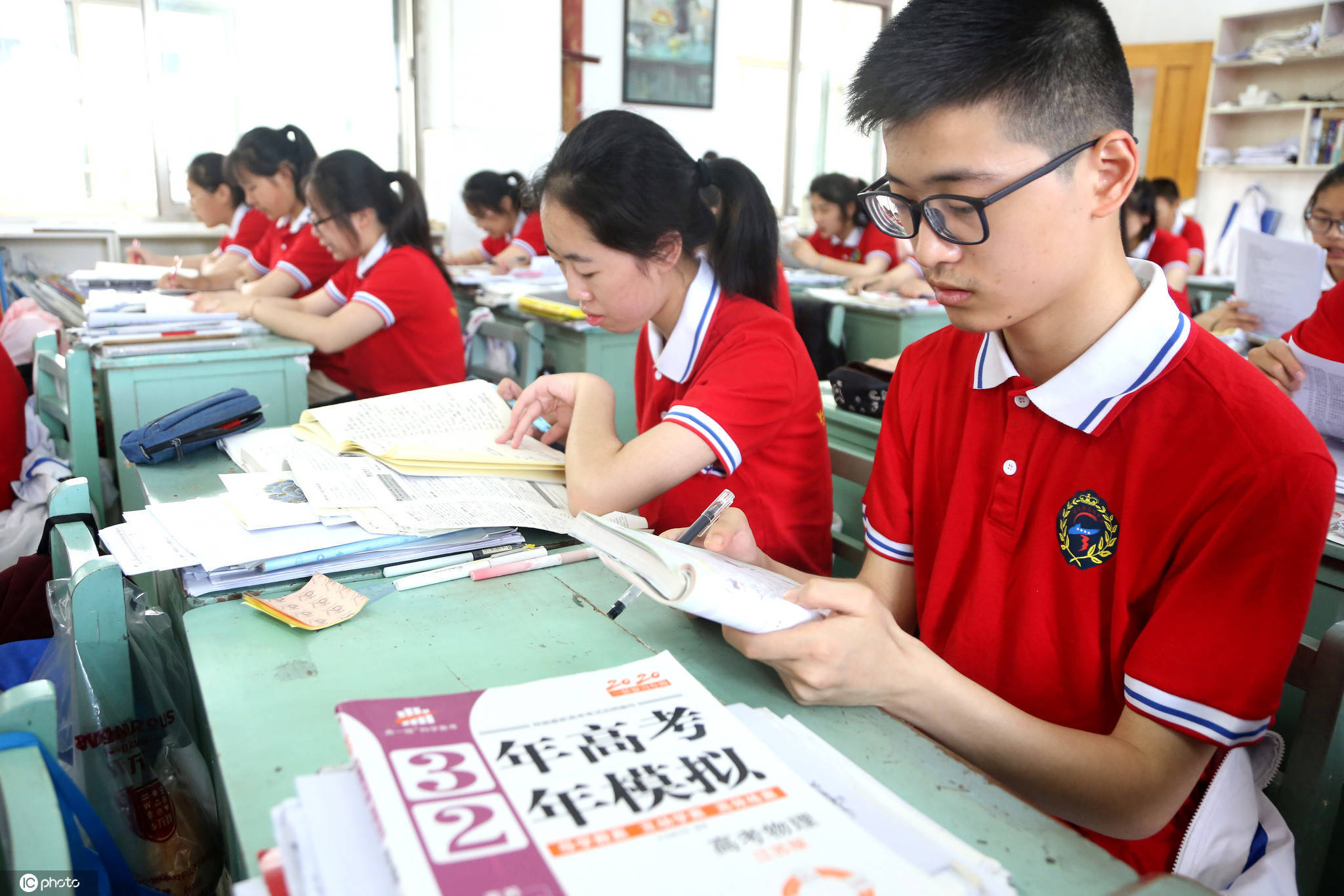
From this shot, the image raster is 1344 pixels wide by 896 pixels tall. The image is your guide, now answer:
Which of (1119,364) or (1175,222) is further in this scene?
(1175,222)

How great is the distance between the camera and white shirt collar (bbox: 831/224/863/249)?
5.13 metres

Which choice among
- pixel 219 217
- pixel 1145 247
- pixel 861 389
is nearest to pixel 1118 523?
pixel 861 389

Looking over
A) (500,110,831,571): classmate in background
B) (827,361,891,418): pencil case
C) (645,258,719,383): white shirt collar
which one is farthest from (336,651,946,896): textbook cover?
(827,361,891,418): pencil case

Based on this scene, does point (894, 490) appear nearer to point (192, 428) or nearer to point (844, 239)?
point (192, 428)

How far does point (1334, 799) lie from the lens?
766 millimetres

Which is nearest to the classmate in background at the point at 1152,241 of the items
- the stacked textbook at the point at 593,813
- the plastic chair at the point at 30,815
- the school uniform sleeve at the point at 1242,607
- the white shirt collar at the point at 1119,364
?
the white shirt collar at the point at 1119,364

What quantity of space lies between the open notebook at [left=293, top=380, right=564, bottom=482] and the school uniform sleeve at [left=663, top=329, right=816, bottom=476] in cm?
21

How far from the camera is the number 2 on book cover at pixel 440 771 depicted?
501mm

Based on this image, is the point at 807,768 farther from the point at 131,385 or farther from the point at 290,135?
the point at 290,135

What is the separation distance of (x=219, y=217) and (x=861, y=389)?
13.2ft

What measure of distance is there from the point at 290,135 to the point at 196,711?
10.4 feet

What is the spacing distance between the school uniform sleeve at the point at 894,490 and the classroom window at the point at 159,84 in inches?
211

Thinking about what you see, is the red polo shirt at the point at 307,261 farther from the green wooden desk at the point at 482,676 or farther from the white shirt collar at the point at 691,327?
the green wooden desk at the point at 482,676

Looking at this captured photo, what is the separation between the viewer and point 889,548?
3.47 ft
